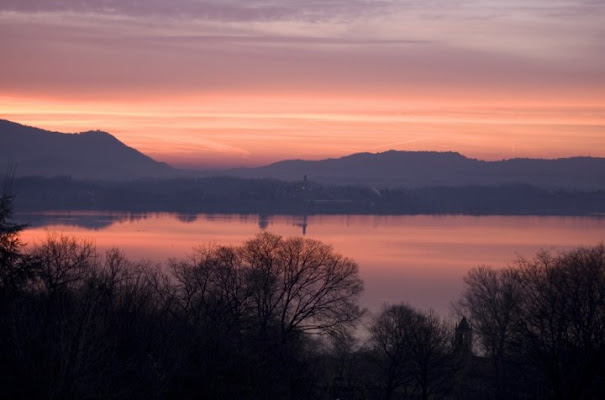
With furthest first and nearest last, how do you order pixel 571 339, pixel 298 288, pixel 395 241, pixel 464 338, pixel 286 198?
pixel 286 198
pixel 395 241
pixel 464 338
pixel 298 288
pixel 571 339

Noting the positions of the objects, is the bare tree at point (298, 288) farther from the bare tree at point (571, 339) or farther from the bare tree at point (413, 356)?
the bare tree at point (571, 339)

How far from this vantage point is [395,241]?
5250 cm

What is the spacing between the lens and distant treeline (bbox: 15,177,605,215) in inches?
3521

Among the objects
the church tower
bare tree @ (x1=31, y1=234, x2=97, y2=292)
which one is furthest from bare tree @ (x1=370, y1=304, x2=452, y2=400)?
bare tree @ (x1=31, y1=234, x2=97, y2=292)

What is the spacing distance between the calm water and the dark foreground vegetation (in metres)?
6.58

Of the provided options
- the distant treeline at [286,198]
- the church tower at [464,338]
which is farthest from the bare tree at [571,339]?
the distant treeline at [286,198]

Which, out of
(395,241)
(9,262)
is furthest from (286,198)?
(9,262)

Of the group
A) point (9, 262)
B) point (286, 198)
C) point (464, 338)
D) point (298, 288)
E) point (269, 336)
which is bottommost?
point (464, 338)

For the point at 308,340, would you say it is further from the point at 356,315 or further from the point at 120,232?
the point at 120,232

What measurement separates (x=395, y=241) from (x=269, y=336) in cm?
3761

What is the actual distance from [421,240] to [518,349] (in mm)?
38833

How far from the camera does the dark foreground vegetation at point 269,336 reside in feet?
28.9

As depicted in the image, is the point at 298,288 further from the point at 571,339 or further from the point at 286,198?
the point at 286,198

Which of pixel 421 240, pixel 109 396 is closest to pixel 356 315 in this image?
pixel 109 396
